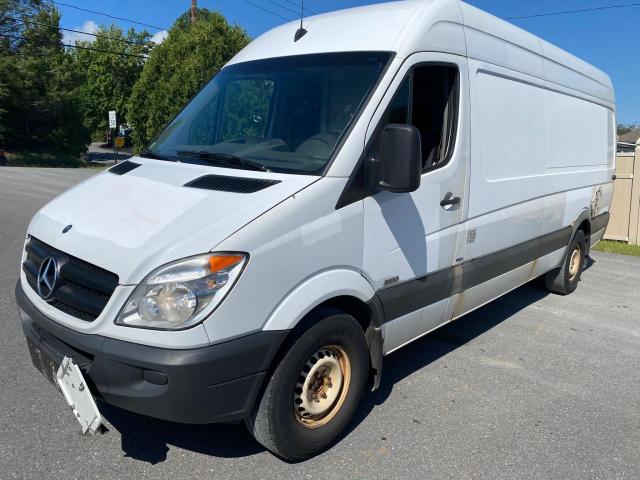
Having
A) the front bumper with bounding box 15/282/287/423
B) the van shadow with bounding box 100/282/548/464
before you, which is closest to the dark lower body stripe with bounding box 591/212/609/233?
the van shadow with bounding box 100/282/548/464

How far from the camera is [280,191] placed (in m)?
2.87

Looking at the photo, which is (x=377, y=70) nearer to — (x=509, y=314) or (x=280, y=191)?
(x=280, y=191)

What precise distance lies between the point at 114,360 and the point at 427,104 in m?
2.52

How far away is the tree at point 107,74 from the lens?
49594 millimetres

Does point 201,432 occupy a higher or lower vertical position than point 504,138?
lower

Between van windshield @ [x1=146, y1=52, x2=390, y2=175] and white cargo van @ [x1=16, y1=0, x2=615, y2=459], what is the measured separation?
15mm

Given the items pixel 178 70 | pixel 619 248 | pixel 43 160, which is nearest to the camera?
pixel 619 248

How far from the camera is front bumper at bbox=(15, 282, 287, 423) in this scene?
2.53m

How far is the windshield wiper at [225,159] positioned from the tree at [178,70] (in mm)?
14975

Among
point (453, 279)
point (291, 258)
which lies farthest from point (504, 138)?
point (291, 258)

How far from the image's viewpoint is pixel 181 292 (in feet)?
8.38

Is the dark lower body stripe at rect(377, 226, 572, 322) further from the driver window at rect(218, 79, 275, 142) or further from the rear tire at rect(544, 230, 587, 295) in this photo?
the driver window at rect(218, 79, 275, 142)

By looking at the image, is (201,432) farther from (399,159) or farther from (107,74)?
(107,74)

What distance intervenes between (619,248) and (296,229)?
9.49 metres
